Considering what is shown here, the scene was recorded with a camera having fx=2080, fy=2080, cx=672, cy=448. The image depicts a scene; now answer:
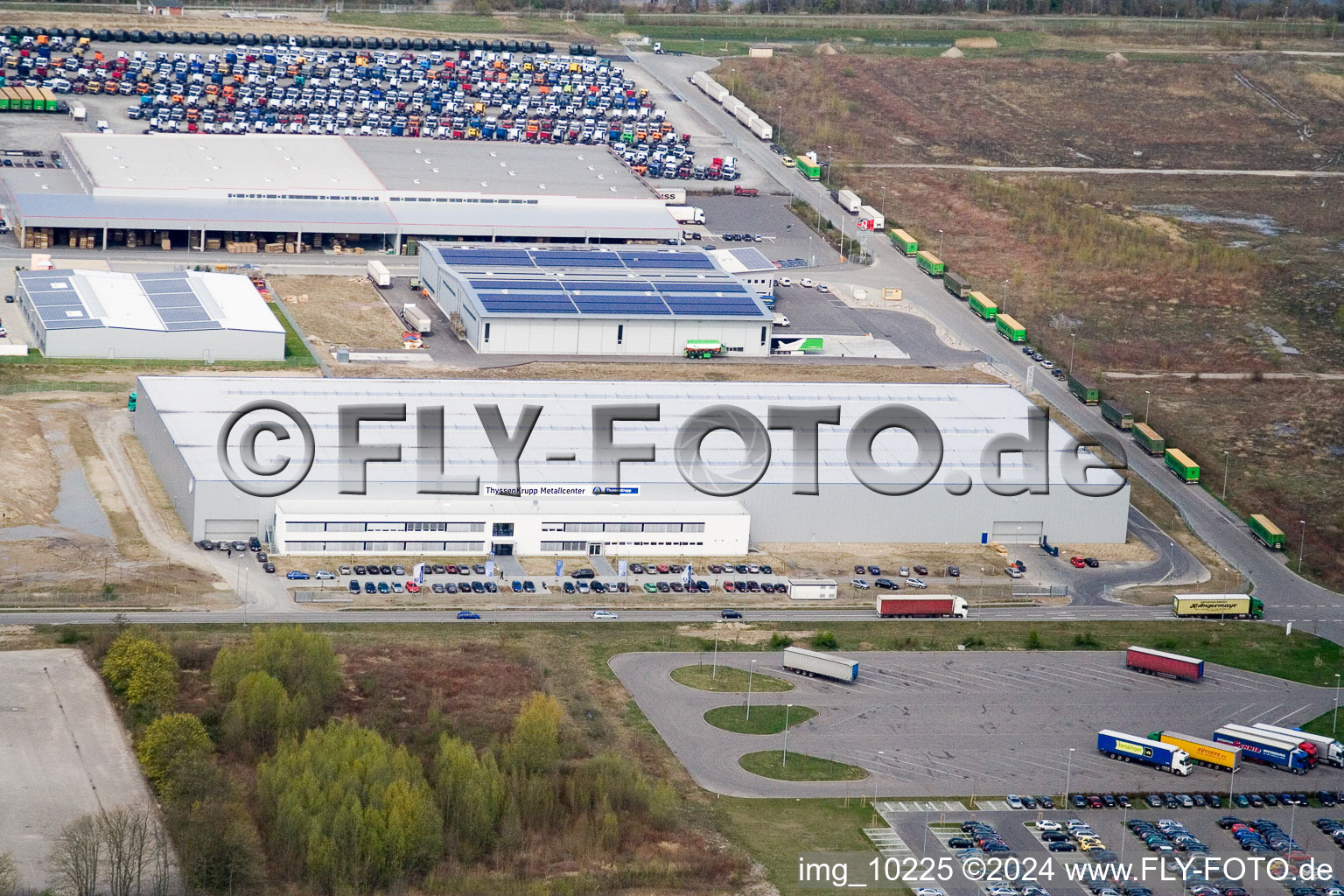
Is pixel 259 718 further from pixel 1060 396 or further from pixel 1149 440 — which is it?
pixel 1060 396

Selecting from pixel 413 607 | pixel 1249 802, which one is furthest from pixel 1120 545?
pixel 413 607

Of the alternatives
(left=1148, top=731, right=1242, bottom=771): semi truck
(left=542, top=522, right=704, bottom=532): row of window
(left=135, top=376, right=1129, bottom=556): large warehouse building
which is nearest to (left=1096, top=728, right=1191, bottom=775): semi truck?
(left=1148, top=731, right=1242, bottom=771): semi truck

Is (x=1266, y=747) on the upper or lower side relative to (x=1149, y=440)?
lower

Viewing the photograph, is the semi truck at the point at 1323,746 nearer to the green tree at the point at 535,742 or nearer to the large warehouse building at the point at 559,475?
the large warehouse building at the point at 559,475

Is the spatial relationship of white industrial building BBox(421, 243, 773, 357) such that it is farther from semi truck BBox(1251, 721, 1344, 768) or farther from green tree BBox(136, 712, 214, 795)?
green tree BBox(136, 712, 214, 795)

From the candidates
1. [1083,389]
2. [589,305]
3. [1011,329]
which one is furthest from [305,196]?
[1083,389]

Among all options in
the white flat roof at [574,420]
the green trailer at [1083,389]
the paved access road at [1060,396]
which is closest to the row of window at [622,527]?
the white flat roof at [574,420]
